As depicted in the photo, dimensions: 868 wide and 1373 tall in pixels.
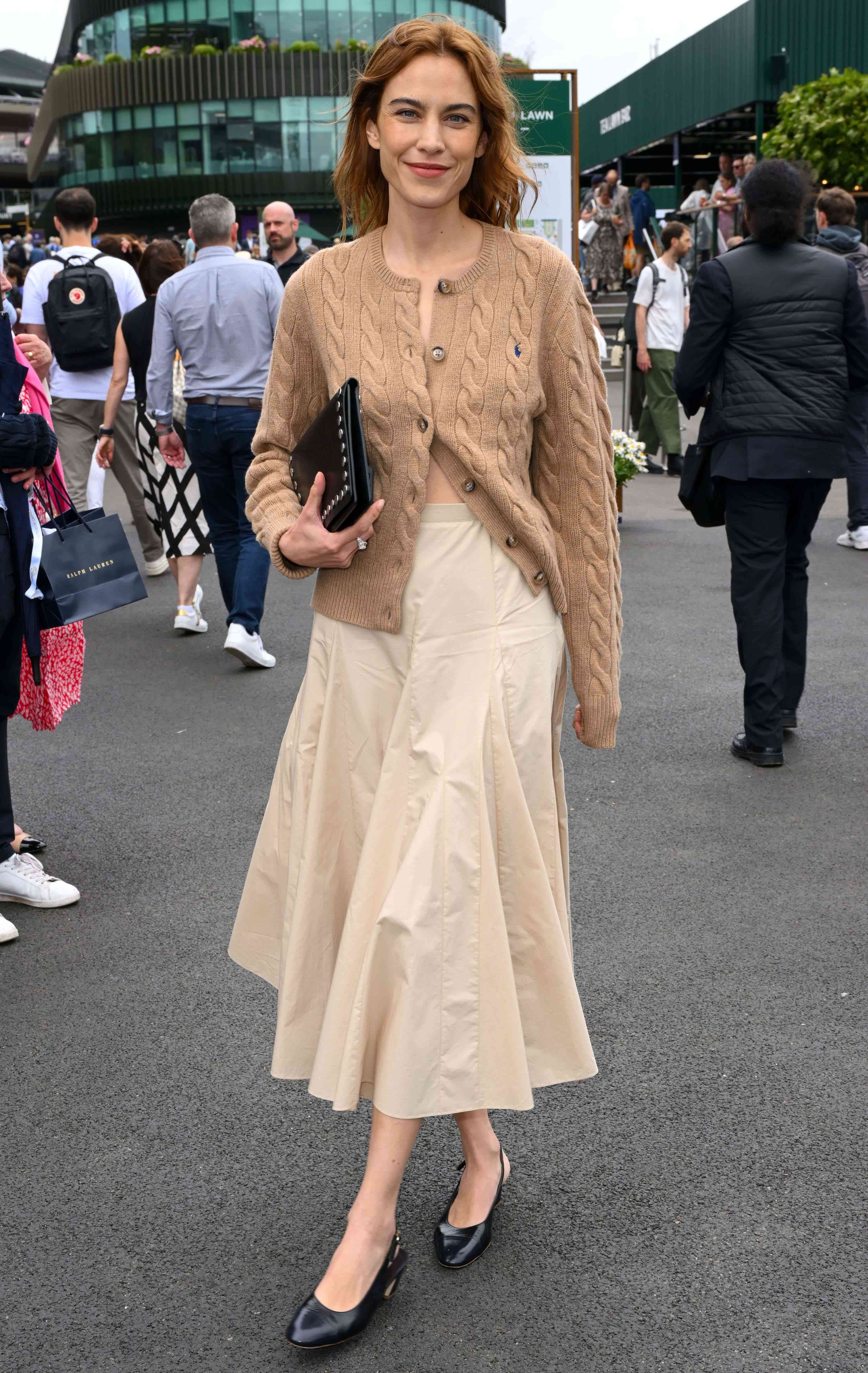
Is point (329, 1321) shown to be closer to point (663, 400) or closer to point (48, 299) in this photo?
point (48, 299)

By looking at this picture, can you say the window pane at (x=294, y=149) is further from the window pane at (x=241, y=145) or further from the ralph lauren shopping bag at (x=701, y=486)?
the ralph lauren shopping bag at (x=701, y=486)

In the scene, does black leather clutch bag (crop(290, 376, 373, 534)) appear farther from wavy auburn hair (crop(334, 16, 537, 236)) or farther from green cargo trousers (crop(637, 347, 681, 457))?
green cargo trousers (crop(637, 347, 681, 457))

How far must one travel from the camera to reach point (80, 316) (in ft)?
28.2

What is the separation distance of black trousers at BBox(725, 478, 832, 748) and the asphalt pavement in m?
0.27

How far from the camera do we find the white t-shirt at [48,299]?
870 cm

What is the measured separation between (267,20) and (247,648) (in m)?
68.6

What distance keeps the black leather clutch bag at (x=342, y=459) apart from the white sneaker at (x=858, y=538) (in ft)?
26.5

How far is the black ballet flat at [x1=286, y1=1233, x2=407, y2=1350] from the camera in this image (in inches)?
94.7

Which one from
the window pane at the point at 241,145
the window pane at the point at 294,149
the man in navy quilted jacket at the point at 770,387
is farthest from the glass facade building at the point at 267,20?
the man in navy quilted jacket at the point at 770,387

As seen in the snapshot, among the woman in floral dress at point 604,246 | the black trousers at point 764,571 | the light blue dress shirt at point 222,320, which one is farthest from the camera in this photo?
the woman in floral dress at point 604,246

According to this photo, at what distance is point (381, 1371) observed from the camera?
237 cm

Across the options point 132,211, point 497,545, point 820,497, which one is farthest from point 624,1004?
point 132,211

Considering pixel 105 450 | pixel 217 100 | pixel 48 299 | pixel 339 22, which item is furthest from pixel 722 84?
pixel 339 22

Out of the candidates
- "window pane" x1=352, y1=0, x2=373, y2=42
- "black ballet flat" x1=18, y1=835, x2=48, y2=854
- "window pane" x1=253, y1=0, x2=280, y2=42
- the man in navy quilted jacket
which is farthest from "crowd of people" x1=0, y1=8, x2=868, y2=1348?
"window pane" x1=253, y1=0, x2=280, y2=42
